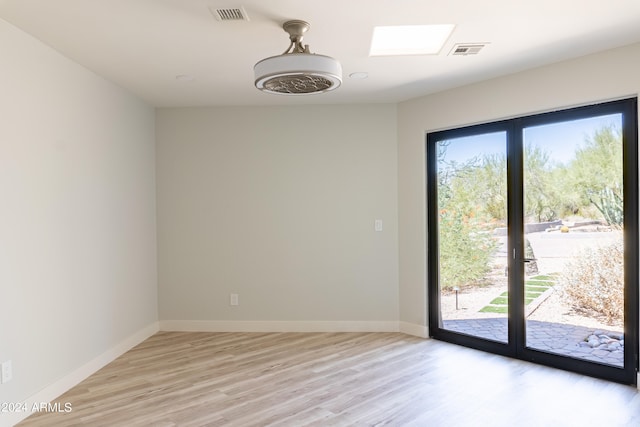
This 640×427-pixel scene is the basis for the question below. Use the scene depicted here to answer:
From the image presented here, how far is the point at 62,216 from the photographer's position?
3.18 m

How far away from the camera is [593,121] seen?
3.37 m

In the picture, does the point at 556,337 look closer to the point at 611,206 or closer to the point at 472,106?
the point at 611,206

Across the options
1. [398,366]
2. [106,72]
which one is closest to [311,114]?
[106,72]

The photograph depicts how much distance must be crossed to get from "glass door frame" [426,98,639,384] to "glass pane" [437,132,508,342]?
6 centimetres

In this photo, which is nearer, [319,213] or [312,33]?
[312,33]

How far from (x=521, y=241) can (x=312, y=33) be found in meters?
2.54

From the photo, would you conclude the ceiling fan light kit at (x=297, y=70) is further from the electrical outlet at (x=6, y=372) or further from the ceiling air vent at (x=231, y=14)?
the electrical outlet at (x=6, y=372)

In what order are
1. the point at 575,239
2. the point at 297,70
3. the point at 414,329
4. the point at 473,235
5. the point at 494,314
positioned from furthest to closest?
the point at 414,329 < the point at 473,235 < the point at 494,314 < the point at 575,239 < the point at 297,70

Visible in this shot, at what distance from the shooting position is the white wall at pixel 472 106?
3.21m

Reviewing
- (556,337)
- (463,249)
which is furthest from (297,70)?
(556,337)

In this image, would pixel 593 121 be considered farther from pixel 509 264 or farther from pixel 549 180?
pixel 509 264

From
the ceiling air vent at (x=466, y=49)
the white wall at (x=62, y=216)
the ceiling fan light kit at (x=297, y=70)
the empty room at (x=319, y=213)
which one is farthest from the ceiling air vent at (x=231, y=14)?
the ceiling air vent at (x=466, y=49)

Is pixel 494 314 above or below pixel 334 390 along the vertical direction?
above

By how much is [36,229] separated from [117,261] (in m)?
1.11
